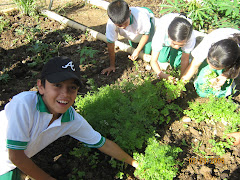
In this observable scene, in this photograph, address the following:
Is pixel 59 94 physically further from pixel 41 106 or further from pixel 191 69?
pixel 191 69

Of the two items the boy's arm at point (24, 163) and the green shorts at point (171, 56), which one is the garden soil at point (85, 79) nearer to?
the green shorts at point (171, 56)

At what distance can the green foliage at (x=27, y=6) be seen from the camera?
17.6ft

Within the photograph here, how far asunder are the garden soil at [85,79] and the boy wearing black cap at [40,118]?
2.19ft

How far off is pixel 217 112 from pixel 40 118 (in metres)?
2.40

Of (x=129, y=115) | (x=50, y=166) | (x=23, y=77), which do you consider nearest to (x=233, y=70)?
(x=129, y=115)

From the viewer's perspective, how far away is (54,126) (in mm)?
1978

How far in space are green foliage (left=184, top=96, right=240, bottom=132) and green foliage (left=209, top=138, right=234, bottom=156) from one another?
185 millimetres

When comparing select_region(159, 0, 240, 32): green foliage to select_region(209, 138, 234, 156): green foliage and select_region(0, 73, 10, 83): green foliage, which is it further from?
select_region(0, 73, 10, 83): green foliage

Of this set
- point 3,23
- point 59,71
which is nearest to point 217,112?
point 59,71

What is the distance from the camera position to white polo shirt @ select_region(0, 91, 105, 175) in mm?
1753

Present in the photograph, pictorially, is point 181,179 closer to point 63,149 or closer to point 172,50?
point 63,149

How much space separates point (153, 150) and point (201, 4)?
3944mm

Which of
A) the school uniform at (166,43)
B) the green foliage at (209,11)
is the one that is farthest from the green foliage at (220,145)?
the green foliage at (209,11)

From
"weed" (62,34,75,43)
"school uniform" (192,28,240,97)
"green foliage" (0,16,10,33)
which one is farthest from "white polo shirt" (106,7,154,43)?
"green foliage" (0,16,10,33)
